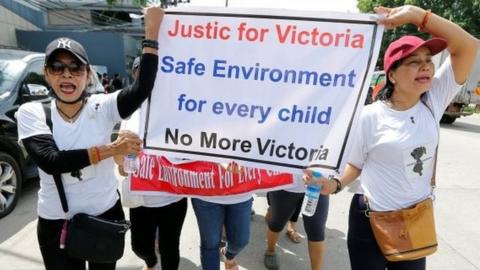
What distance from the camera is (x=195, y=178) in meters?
2.34

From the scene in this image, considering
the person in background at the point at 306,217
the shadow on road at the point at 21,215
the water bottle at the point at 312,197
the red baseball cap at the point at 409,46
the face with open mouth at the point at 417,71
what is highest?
the red baseball cap at the point at 409,46

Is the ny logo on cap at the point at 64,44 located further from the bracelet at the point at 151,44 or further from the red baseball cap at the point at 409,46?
the red baseball cap at the point at 409,46

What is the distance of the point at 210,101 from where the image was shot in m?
1.91

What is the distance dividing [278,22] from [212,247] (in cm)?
150

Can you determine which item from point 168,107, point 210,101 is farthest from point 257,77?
point 168,107

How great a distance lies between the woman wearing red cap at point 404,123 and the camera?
177 centimetres

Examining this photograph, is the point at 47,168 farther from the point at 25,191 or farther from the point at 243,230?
the point at 25,191

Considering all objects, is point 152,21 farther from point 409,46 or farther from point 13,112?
point 13,112

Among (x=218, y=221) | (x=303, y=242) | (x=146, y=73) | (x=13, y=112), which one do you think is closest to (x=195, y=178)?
(x=218, y=221)

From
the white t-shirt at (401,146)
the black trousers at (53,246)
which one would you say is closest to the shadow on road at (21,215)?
the black trousers at (53,246)

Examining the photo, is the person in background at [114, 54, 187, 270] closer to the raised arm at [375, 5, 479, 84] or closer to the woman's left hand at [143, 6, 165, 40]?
the woman's left hand at [143, 6, 165, 40]

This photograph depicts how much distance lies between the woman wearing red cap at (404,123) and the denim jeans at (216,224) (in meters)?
0.73

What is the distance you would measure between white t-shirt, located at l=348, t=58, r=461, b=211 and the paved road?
157 cm

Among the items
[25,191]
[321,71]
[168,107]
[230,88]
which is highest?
[321,71]
